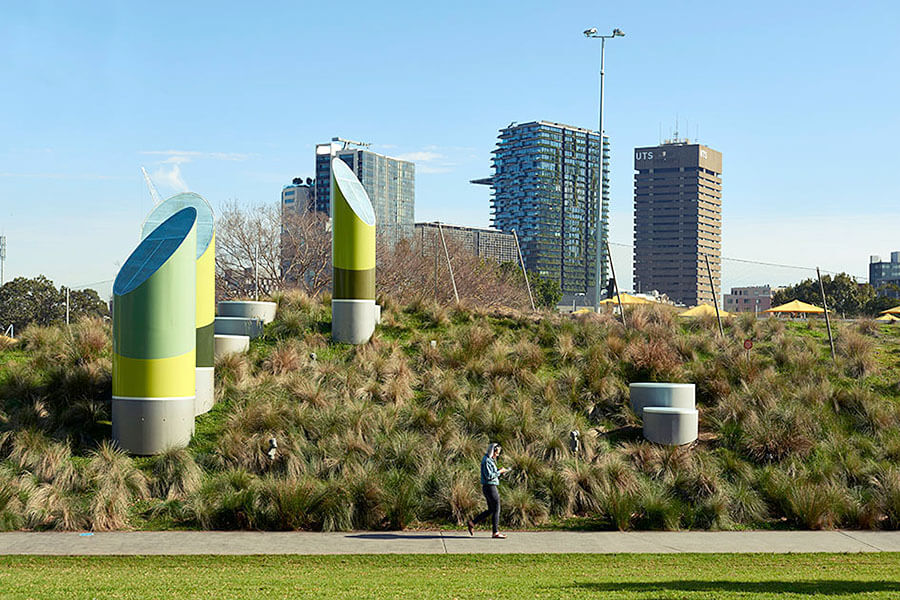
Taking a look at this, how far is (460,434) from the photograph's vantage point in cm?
1534

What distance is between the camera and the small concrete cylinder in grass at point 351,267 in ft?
63.2

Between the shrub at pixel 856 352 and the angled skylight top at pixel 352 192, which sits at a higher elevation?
the angled skylight top at pixel 352 192

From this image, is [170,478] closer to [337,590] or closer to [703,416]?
[337,590]

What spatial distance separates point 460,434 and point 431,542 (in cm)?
391

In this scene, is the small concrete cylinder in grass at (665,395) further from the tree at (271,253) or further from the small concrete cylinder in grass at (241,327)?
the tree at (271,253)

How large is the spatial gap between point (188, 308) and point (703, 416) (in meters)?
9.80

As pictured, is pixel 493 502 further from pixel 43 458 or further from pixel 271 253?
pixel 271 253

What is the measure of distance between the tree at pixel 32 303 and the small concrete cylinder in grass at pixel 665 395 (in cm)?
5056

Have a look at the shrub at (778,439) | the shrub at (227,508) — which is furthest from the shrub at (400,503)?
the shrub at (778,439)

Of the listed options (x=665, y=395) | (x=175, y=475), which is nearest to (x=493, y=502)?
(x=175, y=475)

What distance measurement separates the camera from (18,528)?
38.7ft

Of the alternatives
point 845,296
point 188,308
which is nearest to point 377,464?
point 188,308

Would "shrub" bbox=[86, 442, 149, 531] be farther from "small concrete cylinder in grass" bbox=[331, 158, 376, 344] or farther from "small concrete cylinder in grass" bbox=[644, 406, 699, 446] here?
"small concrete cylinder in grass" bbox=[644, 406, 699, 446]

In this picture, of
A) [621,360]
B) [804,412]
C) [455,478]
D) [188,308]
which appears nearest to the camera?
[455,478]
